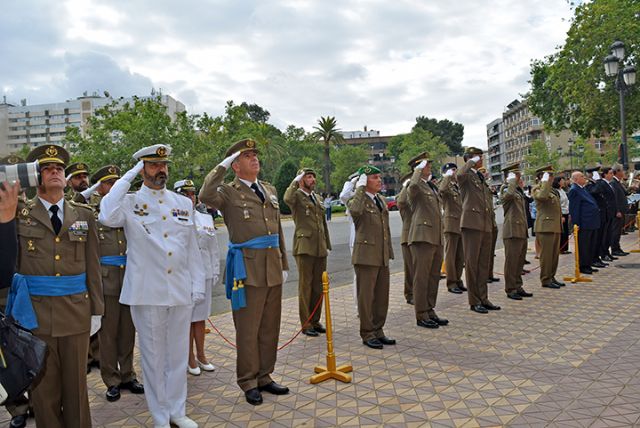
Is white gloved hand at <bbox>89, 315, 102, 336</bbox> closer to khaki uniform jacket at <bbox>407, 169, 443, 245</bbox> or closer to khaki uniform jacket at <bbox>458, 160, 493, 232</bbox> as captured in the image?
khaki uniform jacket at <bbox>407, 169, 443, 245</bbox>

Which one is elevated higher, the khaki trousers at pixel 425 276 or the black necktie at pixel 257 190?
the black necktie at pixel 257 190

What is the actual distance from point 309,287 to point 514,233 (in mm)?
3846

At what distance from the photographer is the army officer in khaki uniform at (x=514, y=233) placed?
820 cm

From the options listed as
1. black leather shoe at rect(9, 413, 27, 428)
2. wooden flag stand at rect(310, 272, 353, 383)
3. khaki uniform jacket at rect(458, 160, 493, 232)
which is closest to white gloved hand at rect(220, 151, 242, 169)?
wooden flag stand at rect(310, 272, 353, 383)

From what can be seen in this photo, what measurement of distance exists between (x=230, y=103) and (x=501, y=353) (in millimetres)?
37145

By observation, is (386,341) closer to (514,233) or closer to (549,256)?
(514,233)

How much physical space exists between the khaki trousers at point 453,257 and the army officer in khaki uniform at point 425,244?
6.90 ft

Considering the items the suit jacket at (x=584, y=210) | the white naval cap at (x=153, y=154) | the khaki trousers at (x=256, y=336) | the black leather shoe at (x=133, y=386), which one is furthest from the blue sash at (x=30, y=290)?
the suit jacket at (x=584, y=210)

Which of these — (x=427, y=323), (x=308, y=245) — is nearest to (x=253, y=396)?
(x=308, y=245)

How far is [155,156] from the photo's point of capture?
3.94m

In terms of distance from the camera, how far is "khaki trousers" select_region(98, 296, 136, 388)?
4.72m

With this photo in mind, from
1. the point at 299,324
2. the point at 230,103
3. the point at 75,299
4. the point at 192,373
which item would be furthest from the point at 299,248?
the point at 230,103

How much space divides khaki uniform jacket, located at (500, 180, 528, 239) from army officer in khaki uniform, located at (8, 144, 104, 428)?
6825 millimetres

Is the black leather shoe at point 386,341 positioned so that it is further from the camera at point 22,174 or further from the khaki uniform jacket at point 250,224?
the camera at point 22,174
